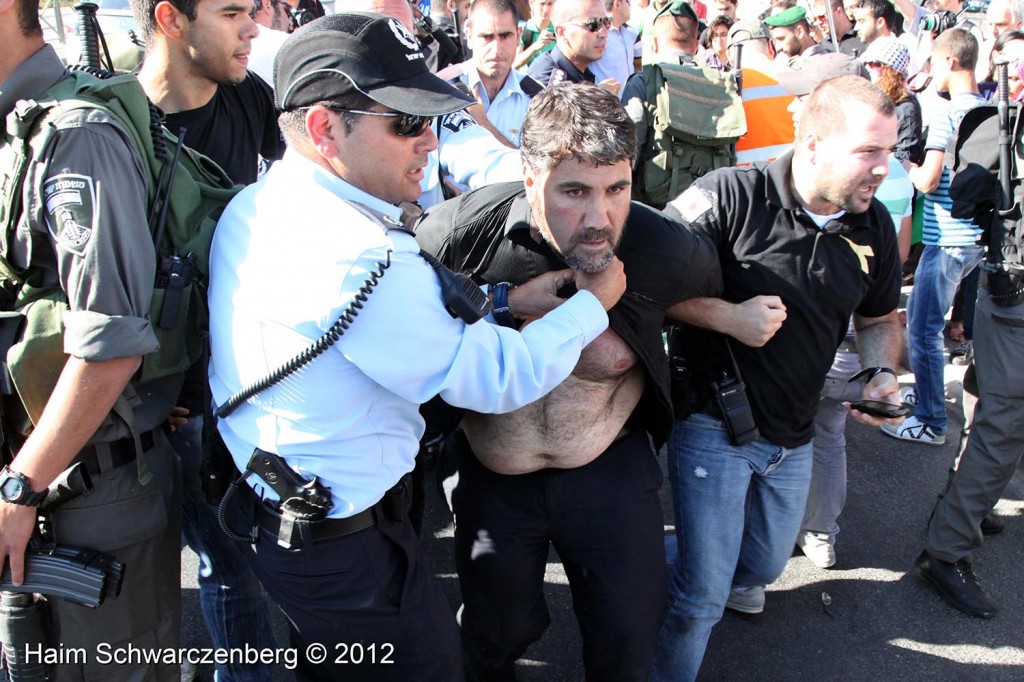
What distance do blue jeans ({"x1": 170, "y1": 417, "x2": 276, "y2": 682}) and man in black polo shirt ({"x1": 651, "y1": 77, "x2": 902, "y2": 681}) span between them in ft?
4.48

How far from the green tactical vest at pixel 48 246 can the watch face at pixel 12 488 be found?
0.51ft

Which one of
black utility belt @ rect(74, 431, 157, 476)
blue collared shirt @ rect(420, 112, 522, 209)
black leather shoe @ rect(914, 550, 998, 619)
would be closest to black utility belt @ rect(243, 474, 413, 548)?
black utility belt @ rect(74, 431, 157, 476)

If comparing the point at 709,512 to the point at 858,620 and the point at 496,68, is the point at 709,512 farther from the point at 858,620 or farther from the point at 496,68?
the point at 496,68

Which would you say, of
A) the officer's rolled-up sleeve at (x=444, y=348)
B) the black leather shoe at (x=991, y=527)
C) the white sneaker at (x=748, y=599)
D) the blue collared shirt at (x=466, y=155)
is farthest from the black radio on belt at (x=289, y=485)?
the black leather shoe at (x=991, y=527)

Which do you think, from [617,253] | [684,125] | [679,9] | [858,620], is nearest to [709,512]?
[617,253]

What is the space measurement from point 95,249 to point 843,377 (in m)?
3.04

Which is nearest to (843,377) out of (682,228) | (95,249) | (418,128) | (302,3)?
(682,228)

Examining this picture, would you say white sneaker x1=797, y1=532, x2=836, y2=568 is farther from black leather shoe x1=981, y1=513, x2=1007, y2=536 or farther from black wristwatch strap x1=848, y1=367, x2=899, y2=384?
black wristwatch strap x1=848, y1=367, x2=899, y2=384

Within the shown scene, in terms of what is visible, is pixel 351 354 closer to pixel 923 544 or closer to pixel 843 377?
pixel 843 377

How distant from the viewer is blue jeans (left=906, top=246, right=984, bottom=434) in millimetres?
4973

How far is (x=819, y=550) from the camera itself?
12.4 feet

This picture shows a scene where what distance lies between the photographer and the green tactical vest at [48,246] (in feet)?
6.23

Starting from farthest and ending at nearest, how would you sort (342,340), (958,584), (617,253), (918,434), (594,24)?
(594,24)
(918,434)
(958,584)
(617,253)
(342,340)

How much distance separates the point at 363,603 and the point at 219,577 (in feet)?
2.73
